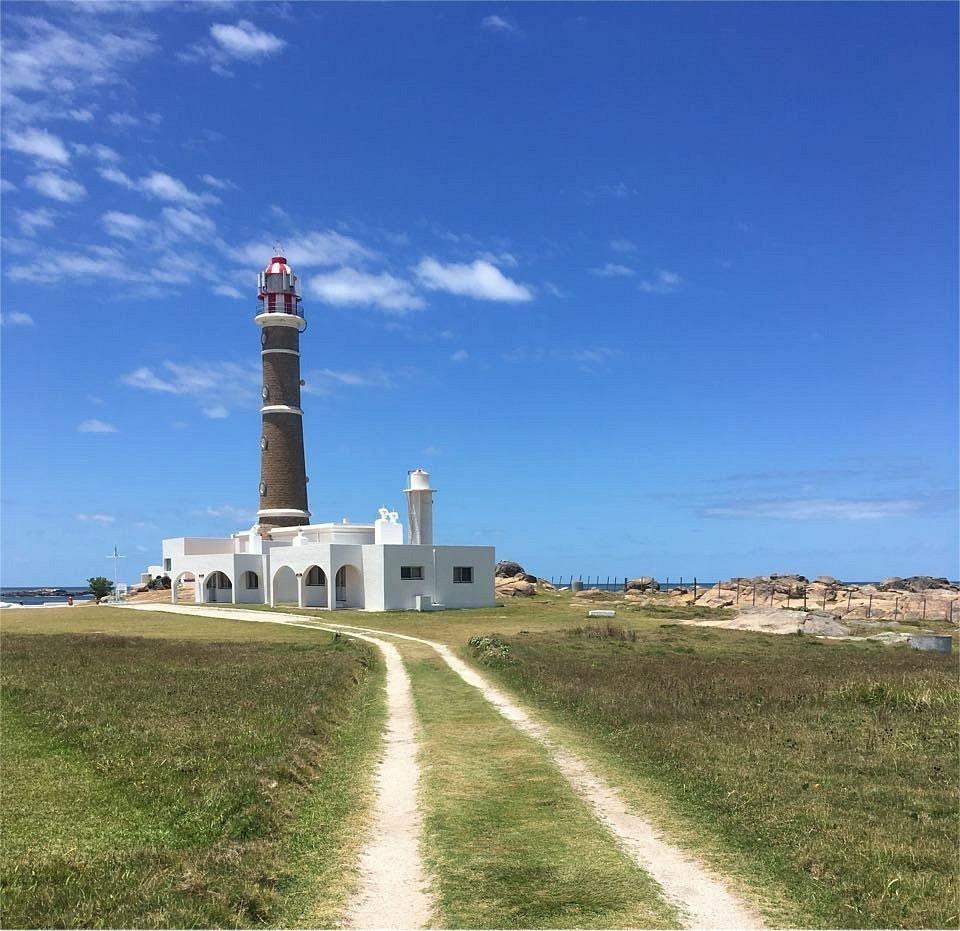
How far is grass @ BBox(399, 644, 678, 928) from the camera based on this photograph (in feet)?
23.9

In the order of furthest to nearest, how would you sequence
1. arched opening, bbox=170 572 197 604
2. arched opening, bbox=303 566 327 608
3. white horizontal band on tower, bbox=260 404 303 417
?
arched opening, bbox=170 572 197 604, white horizontal band on tower, bbox=260 404 303 417, arched opening, bbox=303 566 327 608

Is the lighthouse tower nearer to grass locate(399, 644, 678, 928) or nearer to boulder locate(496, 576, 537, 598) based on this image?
boulder locate(496, 576, 537, 598)

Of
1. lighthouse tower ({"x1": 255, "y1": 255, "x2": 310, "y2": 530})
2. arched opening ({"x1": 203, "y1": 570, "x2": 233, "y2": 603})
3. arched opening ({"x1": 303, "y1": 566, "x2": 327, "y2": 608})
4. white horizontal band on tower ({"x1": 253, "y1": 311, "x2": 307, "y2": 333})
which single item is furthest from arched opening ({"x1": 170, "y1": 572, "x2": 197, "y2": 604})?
white horizontal band on tower ({"x1": 253, "y1": 311, "x2": 307, "y2": 333})

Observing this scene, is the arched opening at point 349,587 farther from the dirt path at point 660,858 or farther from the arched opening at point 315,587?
the dirt path at point 660,858

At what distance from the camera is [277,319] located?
202 ft

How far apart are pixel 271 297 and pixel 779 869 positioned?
195 ft

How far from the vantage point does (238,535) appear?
66.2 m

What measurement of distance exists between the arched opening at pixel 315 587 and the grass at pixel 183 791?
31730 millimetres

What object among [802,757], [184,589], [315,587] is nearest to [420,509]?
[315,587]

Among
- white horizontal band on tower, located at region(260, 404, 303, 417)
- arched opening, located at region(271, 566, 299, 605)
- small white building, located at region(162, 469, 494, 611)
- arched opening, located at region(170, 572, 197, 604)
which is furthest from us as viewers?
arched opening, located at region(170, 572, 197, 604)

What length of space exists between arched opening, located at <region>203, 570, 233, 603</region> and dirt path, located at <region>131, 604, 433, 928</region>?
49.9 meters

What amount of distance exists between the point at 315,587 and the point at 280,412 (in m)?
13.8

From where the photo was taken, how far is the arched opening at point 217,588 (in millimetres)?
62531

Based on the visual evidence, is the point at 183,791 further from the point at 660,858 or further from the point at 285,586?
the point at 285,586
